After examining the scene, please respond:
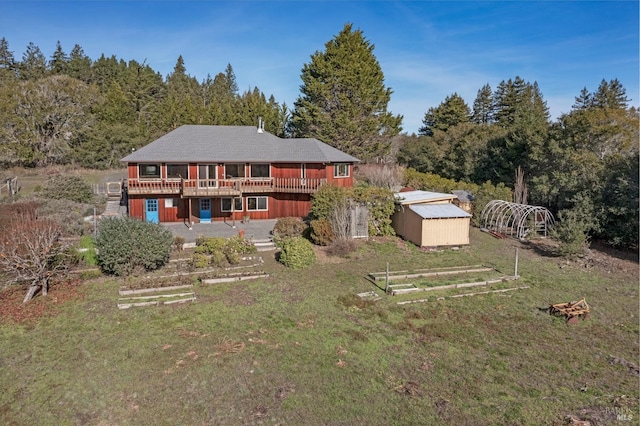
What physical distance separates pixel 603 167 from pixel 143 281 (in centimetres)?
2543

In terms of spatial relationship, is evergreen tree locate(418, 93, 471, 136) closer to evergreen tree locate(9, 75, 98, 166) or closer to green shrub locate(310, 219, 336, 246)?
green shrub locate(310, 219, 336, 246)

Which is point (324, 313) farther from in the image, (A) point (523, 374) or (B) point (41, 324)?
(B) point (41, 324)

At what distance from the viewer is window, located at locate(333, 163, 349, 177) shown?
29.2 meters

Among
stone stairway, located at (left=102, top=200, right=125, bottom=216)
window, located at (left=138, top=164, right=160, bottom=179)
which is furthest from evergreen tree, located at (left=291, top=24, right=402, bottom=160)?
stone stairway, located at (left=102, top=200, right=125, bottom=216)

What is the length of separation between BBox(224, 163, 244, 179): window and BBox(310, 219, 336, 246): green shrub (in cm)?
935

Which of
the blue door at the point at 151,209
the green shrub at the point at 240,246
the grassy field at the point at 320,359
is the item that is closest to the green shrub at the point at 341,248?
the green shrub at the point at 240,246

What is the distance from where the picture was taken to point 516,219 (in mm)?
25672

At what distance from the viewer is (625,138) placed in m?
25.4

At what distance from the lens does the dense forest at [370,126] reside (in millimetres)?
23984

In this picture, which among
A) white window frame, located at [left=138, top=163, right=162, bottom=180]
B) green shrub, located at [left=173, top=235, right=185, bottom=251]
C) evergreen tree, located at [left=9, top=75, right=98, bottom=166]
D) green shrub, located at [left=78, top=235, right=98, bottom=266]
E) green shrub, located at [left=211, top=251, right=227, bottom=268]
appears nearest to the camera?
green shrub, located at [left=78, top=235, right=98, bottom=266]

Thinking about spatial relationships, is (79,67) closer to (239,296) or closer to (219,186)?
(219,186)

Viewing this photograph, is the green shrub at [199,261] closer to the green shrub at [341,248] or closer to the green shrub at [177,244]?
the green shrub at [177,244]

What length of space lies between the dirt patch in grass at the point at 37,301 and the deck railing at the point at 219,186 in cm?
1159

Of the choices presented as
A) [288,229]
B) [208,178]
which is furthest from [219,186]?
[288,229]
